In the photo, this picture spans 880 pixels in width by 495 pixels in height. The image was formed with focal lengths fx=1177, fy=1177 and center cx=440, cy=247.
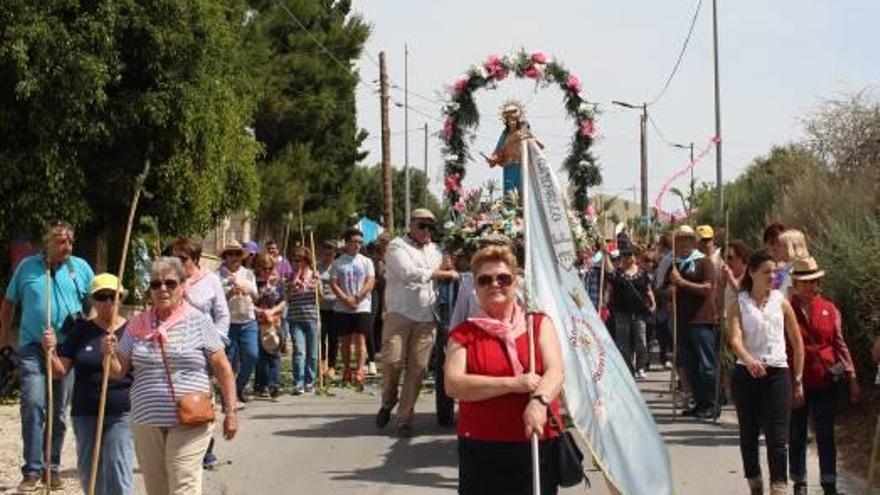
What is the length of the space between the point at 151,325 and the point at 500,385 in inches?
90.0

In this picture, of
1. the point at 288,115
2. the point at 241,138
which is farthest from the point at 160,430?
the point at 288,115

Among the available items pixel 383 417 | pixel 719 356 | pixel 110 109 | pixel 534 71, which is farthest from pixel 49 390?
pixel 110 109

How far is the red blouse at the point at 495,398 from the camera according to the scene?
5.16 meters

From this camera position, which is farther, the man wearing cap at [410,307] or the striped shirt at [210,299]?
the man wearing cap at [410,307]

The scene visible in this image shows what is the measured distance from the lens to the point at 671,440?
10.5 m

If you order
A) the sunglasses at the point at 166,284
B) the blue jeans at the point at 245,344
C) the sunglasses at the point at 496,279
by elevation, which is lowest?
the blue jeans at the point at 245,344

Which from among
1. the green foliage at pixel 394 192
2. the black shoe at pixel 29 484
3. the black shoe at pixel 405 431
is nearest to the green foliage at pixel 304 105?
the green foliage at pixel 394 192

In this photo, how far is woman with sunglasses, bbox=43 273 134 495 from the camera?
6.85m

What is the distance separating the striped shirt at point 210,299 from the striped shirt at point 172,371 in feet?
6.56

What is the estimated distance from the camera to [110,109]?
15008mm

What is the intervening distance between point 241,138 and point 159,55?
3981 mm

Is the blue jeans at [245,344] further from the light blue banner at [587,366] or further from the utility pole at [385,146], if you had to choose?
the utility pole at [385,146]

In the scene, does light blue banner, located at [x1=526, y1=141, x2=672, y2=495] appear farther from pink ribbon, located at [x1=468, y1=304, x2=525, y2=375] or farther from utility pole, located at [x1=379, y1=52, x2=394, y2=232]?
utility pole, located at [x1=379, y1=52, x2=394, y2=232]

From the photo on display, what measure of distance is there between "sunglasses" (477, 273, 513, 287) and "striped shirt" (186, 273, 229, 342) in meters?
3.60
